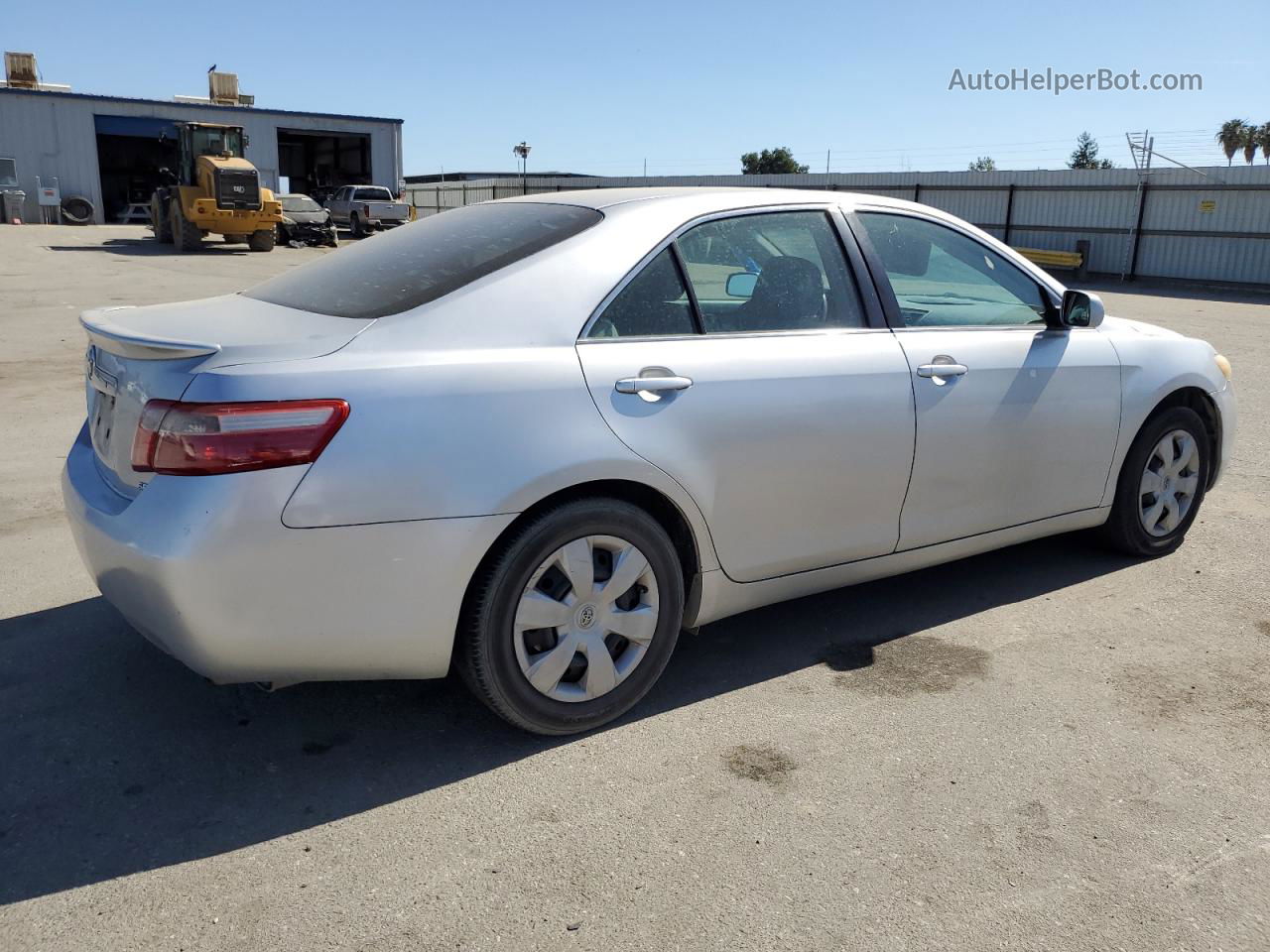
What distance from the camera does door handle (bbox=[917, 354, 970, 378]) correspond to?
12.2ft

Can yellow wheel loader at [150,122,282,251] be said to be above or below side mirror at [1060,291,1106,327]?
above

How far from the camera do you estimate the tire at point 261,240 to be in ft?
96.1

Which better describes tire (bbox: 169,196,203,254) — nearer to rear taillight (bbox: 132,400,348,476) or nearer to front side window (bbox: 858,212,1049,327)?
front side window (bbox: 858,212,1049,327)

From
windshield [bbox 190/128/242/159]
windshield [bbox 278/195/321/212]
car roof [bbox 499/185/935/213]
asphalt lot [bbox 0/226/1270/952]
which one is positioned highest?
windshield [bbox 190/128/242/159]

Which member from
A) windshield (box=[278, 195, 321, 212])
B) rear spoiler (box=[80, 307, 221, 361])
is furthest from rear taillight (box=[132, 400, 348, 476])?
windshield (box=[278, 195, 321, 212])

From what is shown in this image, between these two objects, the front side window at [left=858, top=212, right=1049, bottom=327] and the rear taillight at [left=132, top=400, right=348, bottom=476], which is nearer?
the rear taillight at [left=132, top=400, right=348, bottom=476]

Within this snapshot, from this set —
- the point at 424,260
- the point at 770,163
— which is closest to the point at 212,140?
the point at 424,260

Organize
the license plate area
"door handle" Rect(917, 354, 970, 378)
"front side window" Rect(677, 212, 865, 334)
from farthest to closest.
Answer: "door handle" Rect(917, 354, 970, 378) → "front side window" Rect(677, 212, 865, 334) → the license plate area

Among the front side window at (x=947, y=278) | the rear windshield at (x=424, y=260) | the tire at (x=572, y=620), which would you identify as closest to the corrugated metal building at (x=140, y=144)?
the rear windshield at (x=424, y=260)

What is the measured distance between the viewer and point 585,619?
10.1 ft

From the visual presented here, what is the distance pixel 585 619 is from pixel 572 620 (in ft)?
0.16

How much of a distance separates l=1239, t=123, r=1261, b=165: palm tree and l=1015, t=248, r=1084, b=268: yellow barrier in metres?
56.5

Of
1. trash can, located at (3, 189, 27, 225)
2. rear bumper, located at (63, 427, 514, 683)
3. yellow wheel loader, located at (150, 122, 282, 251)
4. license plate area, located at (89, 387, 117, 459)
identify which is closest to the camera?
rear bumper, located at (63, 427, 514, 683)

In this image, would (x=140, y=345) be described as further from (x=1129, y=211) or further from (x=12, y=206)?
(x=12, y=206)
